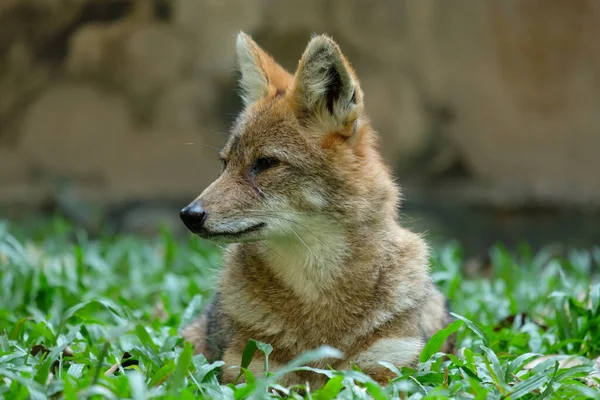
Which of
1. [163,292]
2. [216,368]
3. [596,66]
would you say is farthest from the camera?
[596,66]

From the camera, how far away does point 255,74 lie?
420cm

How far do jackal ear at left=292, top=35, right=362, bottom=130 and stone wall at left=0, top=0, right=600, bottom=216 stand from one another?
429 centimetres

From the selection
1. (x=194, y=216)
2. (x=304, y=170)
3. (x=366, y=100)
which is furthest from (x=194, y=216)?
(x=366, y=100)

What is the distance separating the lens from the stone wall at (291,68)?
7938mm

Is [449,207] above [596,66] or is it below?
below

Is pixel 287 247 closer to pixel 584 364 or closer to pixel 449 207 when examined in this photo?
pixel 584 364

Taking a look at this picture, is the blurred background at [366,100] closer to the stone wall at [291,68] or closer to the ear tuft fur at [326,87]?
the stone wall at [291,68]

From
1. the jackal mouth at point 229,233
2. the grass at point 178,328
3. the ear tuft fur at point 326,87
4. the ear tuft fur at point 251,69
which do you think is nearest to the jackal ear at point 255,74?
the ear tuft fur at point 251,69

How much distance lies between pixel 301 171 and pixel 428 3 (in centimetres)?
486

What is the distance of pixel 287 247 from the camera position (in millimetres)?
3746

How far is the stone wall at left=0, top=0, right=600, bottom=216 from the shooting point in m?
7.94

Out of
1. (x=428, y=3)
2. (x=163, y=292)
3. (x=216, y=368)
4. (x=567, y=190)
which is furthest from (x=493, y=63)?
(x=216, y=368)

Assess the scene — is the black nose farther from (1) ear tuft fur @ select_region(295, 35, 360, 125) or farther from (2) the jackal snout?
(1) ear tuft fur @ select_region(295, 35, 360, 125)

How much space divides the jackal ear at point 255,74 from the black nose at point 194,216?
33.9 inches
